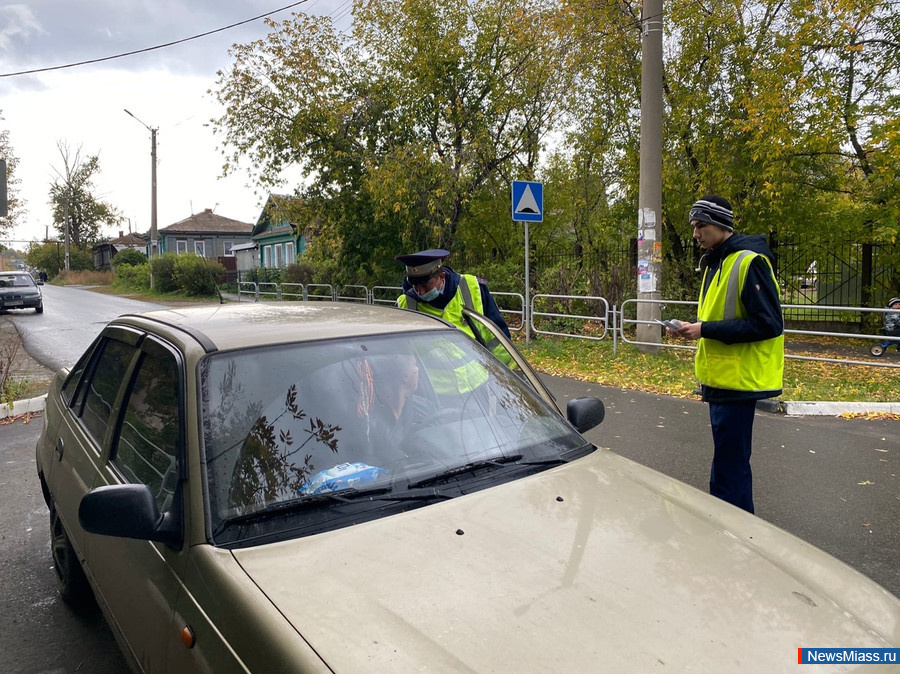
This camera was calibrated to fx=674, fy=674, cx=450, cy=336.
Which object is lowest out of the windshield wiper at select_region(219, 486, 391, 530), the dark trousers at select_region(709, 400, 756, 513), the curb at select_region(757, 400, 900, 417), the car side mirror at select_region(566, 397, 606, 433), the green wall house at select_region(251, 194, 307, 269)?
the curb at select_region(757, 400, 900, 417)

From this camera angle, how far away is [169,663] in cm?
188

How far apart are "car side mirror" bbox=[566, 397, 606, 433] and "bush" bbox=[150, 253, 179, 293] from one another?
35.8 meters

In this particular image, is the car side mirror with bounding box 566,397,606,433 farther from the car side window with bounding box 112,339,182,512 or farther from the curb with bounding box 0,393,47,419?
the curb with bounding box 0,393,47,419

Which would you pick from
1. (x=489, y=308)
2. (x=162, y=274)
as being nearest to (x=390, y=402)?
(x=489, y=308)

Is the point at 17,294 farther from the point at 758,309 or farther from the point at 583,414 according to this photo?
the point at 758,309

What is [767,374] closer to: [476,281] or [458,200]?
[476,281]

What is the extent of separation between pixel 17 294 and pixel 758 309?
27.1 m

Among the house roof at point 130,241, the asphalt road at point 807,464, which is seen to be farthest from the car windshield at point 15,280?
the house roof at point 130,241

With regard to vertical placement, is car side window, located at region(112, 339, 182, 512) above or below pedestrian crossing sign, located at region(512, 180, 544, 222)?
below

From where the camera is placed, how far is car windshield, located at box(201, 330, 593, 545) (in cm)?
205

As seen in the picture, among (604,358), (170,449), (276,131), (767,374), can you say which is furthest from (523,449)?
(276,131)

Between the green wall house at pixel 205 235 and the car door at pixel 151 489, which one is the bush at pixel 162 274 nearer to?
the green wall house at pixel 205 235

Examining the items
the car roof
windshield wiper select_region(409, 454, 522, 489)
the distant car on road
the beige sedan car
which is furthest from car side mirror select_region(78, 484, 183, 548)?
the distant car on road

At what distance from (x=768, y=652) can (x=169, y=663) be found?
1.55 metres
